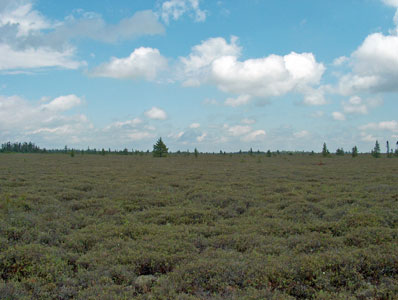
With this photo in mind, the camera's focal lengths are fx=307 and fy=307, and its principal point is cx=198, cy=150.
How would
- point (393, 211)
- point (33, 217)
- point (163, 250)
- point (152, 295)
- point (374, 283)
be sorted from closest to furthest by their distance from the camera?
1. point (152, 295)
2. point (374, 283)
3. point (163, 250)
4. point (33, 217)
5. point (393, 211)

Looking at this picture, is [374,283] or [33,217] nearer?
[374,283]

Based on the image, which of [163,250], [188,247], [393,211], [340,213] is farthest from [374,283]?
[393,211]

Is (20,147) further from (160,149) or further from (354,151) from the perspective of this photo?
(354,151)

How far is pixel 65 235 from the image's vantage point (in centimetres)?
1102

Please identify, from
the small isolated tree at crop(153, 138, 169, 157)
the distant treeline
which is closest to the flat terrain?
the small isolated tree at crop(153, 138, 169, 157)

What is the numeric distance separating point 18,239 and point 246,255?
7656mm

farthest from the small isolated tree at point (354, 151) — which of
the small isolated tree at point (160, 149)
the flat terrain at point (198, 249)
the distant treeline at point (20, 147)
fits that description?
the distant treeline at point (20, 147)

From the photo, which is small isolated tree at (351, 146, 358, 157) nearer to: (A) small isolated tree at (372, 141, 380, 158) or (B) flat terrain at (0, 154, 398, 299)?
(A) small isolated tree at (372, 141, 380, 158)

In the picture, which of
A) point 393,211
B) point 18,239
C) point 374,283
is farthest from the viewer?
point 393,211

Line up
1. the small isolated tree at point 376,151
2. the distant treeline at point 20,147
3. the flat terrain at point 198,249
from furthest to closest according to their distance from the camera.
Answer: the distant treeline at point 20,147 < the small isolated tree at point 376,151 < the flat terrain at point 198,249

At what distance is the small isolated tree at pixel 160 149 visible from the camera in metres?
83.9

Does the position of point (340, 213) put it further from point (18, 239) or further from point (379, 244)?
point (18, 239)

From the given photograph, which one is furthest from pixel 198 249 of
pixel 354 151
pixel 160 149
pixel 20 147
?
pixel 20 147

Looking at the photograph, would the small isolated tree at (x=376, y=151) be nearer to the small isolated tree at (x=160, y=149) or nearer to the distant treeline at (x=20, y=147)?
the small isolated tree at (x=160, y=149)
